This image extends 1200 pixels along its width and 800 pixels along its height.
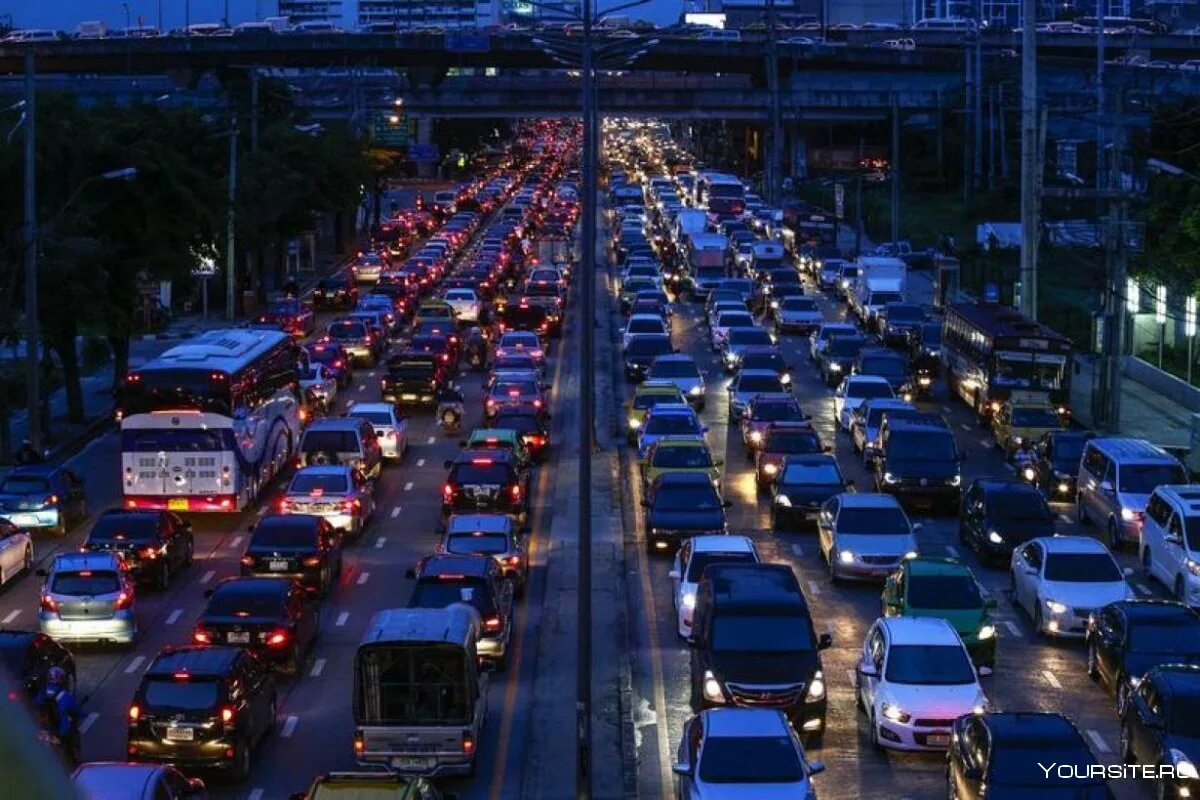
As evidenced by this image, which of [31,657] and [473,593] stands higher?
[31,657]

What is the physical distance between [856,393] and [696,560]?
21.9m

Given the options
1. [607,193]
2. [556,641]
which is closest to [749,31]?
[607,193]

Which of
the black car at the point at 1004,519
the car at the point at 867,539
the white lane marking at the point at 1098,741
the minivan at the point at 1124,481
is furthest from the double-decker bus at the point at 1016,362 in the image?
the white lane marking at the point at 1098,741

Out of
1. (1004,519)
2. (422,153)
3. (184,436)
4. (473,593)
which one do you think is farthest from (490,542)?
(422,153)

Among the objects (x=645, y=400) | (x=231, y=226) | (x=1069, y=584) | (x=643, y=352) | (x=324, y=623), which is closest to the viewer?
(x=1069, y=584)

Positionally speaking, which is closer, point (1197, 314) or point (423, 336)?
point (1197, 314)

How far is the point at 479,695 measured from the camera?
65.8 feet

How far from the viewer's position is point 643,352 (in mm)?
58031

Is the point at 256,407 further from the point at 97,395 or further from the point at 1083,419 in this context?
the point at 1083,419

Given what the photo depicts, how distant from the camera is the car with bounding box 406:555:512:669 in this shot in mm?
24344

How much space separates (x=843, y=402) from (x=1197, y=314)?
9.83m

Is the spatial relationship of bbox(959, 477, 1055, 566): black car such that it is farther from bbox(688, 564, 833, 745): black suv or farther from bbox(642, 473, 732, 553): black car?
bbox(688, 564, 833, 745): black suv

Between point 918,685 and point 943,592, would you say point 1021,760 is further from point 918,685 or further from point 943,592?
point 943,592

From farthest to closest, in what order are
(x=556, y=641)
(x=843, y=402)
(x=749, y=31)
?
(x=749, y=31) → (x=843, y=402) → (x=556, y=641)
